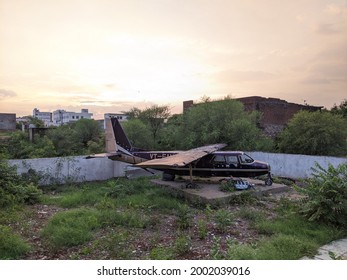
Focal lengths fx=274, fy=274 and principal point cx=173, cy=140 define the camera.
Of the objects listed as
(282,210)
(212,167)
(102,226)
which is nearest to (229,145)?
(212,167)

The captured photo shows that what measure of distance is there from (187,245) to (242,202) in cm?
514

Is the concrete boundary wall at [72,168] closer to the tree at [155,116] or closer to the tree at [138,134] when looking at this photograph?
the tree at [138,134]

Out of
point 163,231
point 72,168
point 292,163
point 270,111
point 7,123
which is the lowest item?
point 163,231

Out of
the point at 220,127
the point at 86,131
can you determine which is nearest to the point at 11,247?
the point at 220,127

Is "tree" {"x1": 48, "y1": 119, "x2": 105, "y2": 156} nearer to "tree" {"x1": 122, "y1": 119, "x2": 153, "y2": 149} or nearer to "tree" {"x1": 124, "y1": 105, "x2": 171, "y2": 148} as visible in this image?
"tree" {"x1": 122, "y1": 119, "x2": 153, "y2": 149}

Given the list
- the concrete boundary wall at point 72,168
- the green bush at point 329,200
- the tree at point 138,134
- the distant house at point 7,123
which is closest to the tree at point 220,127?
the tree at point 138,134

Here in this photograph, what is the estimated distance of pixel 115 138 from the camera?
16.8 meters

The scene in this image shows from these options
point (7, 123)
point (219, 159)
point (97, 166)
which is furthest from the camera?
point (7, 123)

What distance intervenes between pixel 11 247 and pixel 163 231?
3.72m

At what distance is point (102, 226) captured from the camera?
809 cm

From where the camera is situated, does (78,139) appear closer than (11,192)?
No

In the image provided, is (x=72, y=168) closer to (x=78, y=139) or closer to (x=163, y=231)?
(x=163, y=231)
